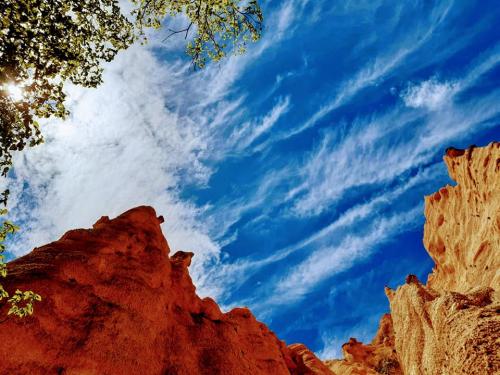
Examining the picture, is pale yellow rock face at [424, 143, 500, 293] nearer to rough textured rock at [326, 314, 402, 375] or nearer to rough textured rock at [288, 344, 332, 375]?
rough textured rock at [326, 314, 402, 375]

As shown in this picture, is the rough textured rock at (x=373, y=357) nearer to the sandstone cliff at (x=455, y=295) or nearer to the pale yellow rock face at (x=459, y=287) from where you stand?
the sandstone cliff at (x=455, y=295)

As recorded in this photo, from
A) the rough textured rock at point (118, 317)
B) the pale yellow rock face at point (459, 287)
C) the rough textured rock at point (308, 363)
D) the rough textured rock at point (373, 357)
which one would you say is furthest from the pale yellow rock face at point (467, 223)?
the rough textured rock at point (118, 317)

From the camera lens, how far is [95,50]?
11.8 meters

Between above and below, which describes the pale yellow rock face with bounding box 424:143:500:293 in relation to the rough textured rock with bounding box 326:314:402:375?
above

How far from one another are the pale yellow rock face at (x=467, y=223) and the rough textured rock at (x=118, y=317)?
20897mm

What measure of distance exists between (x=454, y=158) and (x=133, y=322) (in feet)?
132

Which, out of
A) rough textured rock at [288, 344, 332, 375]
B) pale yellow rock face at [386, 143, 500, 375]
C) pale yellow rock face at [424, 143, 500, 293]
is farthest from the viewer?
rough textured rock at [288, 344, 332, 375]

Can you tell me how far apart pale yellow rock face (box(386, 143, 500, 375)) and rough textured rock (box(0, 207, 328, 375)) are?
1217 centimetres

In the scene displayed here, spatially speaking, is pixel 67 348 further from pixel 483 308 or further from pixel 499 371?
pixel 483 308

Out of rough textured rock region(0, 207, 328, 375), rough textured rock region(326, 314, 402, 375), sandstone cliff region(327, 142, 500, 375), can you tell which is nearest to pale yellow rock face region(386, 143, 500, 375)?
sandstone cliff region(327, 142, 500, 375)

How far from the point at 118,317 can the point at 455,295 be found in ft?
76.2

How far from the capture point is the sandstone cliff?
19812 millimetres

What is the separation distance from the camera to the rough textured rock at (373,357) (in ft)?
123

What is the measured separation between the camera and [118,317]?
18.2m
